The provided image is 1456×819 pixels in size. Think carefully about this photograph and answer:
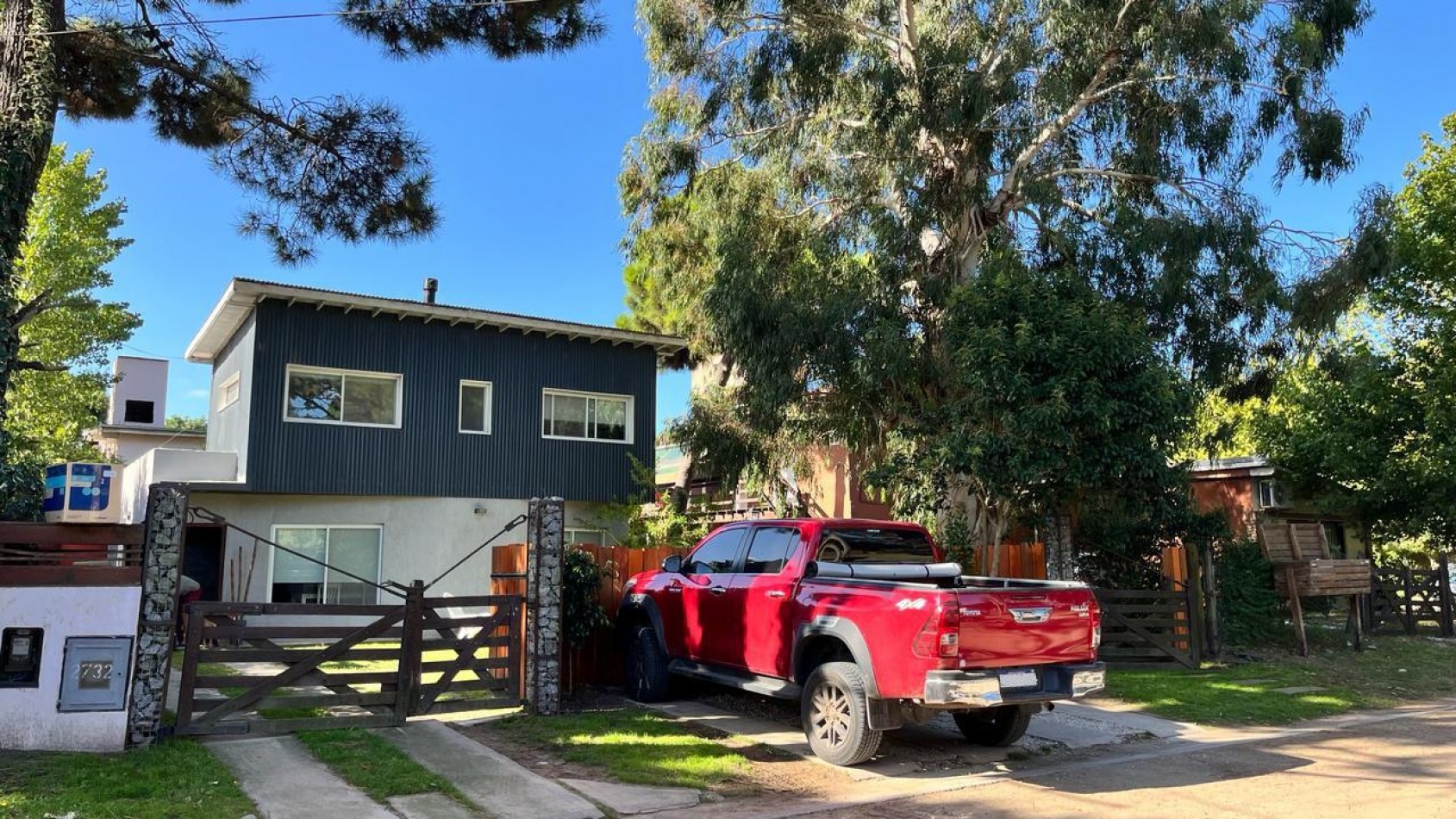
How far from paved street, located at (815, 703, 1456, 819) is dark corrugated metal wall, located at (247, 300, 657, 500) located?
1388 cm

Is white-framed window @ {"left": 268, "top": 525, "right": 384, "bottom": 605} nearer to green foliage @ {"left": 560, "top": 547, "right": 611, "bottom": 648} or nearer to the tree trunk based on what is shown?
green foliage @ {"left": 560, "top": 547, "right": 611, "bottom": 648}

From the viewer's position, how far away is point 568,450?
20.9 meters

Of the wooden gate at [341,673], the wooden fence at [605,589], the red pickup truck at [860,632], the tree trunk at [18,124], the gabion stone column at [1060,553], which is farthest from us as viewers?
the gabion stone column at [1060,553]

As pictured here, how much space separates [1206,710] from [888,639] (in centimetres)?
526

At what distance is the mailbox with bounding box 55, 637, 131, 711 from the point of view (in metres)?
7.82

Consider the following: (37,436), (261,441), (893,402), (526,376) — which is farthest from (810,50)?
(37,436)

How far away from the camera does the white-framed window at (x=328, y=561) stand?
18484 millimetres

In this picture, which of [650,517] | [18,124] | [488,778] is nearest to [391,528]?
[650,517]

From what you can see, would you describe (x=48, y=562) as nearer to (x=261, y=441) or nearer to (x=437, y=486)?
(x=261, y=441)

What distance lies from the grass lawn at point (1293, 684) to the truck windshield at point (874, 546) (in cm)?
330

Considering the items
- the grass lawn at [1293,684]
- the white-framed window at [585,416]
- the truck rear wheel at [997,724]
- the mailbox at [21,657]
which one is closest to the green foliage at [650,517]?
→ the white-framed window at [585,416]

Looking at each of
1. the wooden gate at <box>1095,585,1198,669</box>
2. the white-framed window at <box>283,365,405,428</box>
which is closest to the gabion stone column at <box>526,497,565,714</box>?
the wooden gate at <box>1095,585,1198,669</box>

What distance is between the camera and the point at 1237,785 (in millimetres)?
7668

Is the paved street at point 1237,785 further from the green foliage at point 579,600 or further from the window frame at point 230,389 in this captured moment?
the window frame at point 230,389
